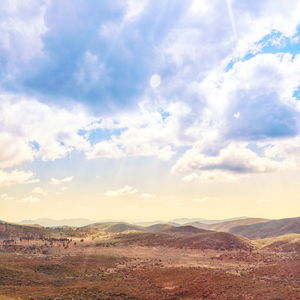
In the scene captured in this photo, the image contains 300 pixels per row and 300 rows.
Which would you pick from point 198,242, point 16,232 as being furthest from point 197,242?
point 16,232

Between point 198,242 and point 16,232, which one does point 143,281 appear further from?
point 16,232

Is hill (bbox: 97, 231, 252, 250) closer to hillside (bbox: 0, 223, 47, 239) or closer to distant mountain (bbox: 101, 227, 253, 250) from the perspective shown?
distant mountain (bbox: 101, 227, 253, 250)

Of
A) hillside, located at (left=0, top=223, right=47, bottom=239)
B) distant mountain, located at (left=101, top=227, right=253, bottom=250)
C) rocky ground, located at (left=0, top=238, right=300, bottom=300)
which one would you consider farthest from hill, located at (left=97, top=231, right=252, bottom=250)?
hillside, located at (left=0, top=223, right=47, bottom=239)

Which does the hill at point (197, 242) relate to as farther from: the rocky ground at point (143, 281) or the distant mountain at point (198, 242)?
the rocky ground at point (143, 281)

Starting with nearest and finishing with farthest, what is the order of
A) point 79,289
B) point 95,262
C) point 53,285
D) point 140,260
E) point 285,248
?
point 79,289, point 53,285, point 95,262, point 140,260, point 285,248

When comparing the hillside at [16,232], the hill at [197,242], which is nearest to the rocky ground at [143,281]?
the hill at [197,242]

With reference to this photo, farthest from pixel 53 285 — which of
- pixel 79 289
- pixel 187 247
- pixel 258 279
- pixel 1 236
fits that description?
pixel 1 236

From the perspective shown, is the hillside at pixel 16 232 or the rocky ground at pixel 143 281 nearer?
the rocky ground at pixel 143 281

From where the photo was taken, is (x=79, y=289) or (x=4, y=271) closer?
(x=79, y=289)

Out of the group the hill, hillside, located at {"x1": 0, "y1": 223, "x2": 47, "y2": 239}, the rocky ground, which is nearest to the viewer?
the rocky ground

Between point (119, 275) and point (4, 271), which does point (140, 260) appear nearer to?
point (119, 275)

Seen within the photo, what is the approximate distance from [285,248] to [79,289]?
71337 mm

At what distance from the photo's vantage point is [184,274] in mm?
49344

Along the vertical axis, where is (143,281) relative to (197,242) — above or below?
above
